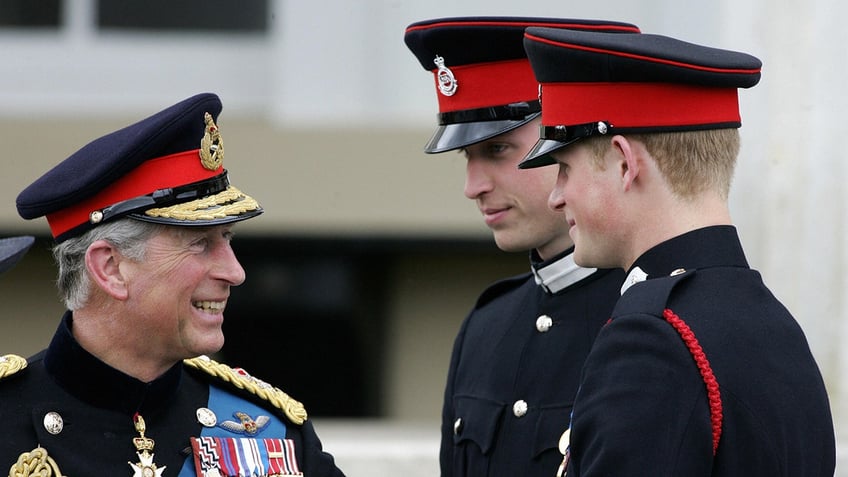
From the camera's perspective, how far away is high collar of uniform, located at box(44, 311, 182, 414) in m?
2.72

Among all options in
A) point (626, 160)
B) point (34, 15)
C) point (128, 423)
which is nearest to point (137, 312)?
point (128, 423)

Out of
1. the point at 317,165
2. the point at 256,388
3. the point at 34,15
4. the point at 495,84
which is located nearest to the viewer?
the point at 256,388

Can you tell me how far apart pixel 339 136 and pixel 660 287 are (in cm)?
446

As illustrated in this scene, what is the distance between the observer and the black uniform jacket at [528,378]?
116 inches

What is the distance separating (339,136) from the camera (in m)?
6.51

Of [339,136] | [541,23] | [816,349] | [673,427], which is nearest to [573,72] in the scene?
[673,427]

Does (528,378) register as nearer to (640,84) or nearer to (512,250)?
(512,250)

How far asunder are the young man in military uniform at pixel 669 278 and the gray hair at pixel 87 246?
875 mm

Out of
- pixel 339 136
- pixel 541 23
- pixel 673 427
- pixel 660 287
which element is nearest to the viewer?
A: pixel 673 427

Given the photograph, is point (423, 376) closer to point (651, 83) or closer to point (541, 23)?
point (541, 23)

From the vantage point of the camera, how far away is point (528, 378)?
307cm

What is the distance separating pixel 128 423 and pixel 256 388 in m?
0.31

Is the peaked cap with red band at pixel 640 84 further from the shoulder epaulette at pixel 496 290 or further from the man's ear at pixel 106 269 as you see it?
the shoulder epaulette at pixel 496 290

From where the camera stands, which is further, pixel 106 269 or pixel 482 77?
pixel 482 77
